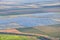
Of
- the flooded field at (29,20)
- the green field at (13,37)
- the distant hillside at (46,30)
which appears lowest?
the green field at (13,37)

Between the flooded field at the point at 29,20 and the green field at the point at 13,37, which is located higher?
the flooded field at the point at 29,20

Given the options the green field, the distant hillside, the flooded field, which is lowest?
the green field

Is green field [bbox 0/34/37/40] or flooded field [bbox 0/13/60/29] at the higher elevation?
flooded field [bbox 0/13/60/29]

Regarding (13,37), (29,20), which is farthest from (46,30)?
(13,37)

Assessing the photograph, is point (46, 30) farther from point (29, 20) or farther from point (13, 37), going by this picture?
point (13, 37)

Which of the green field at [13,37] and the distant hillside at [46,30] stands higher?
the distant hillside at [46,30]

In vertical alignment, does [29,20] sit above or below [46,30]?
above

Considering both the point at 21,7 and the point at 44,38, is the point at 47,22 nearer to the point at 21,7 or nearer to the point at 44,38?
the point at 44,38

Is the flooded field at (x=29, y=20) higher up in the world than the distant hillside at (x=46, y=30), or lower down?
higher up

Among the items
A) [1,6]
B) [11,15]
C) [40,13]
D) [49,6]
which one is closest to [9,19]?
[11,15]

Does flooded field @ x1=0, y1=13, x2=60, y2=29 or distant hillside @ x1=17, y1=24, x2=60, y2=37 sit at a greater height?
flooded field @ x1=0, y1=13, x2=60, y2=29

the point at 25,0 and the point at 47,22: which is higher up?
the point at 25,0
